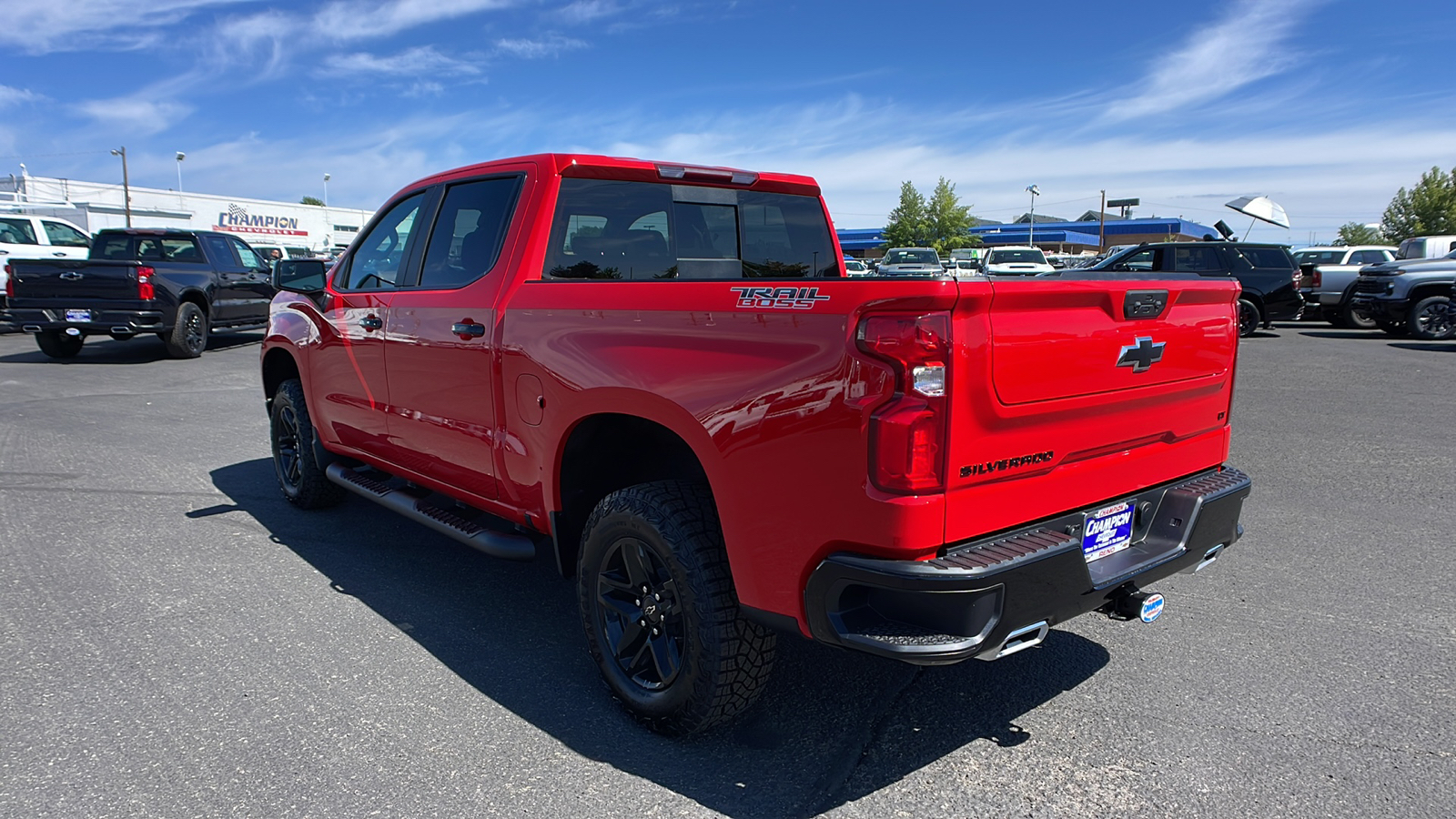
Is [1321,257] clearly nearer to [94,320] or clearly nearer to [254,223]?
[94,320]

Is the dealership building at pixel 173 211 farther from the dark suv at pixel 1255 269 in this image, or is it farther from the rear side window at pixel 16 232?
the dark suv at pixel 1255 269

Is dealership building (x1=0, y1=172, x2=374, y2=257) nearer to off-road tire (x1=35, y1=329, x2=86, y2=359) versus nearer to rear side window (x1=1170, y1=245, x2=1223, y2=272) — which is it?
off-road tire (x1=35, y1=329, x2=86, y2=359)

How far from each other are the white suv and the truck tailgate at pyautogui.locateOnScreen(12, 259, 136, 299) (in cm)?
429

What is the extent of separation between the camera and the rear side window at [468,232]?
3.88 meters

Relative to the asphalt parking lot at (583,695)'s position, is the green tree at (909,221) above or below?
above

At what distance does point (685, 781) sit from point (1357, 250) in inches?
1103

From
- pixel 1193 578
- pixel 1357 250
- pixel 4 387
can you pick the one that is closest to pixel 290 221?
pixel 4 387

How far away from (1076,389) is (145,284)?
14113 mm

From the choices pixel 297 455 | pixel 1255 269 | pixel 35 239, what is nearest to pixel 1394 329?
pixel 1255 269

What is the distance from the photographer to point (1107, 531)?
286cm

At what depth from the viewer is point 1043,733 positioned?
3.06m

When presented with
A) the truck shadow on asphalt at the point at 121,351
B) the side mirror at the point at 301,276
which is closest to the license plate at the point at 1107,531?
the side mirror at the point at 301,276

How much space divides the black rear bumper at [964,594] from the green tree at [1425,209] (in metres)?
75.0

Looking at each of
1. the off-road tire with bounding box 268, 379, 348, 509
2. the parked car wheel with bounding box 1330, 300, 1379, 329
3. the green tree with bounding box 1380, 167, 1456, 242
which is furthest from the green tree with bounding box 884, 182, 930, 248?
the off-road tire with bounding box 268, 379, 348, 509
